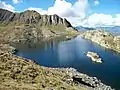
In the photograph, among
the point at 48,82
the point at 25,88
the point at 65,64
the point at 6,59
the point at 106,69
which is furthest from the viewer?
the point at 65,64

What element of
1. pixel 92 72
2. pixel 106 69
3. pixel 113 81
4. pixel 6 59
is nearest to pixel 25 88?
pixel 6 59

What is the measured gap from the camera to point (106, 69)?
13825 cm

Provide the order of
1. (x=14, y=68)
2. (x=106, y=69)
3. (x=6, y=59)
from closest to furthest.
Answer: (x=14, y=68), (x=6, y=59), (x=106, y=69)

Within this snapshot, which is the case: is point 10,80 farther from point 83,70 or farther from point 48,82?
point 83,70

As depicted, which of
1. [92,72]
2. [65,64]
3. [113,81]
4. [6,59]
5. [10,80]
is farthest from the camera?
[65,64]

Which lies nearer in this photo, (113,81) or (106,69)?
Result: (113,81)

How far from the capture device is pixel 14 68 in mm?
72688

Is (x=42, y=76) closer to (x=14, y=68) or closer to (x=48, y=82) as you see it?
(x=48, y=82)

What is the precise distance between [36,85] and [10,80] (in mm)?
7276

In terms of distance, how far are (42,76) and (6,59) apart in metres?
16.7

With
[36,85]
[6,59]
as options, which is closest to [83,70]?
[6,59]

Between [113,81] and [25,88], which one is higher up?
[25,88]

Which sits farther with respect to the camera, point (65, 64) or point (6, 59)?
point (65, 64)

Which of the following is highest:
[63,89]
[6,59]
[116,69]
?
[6,59]
